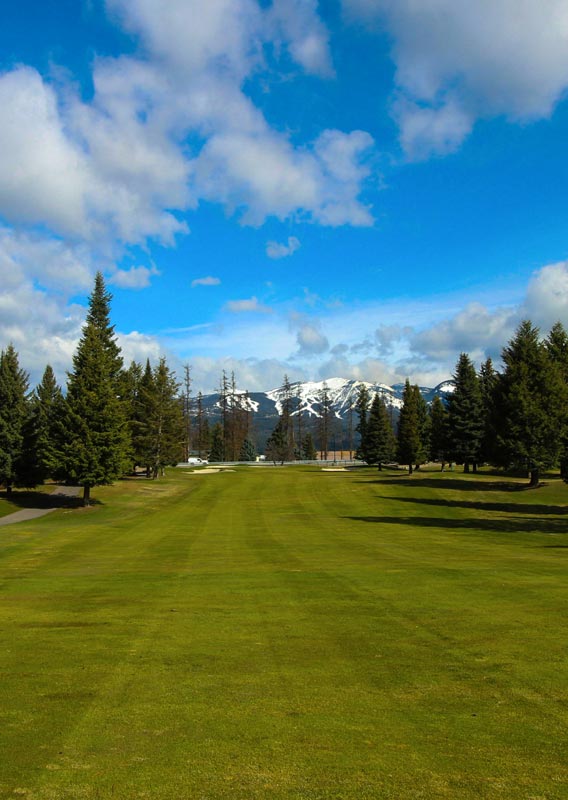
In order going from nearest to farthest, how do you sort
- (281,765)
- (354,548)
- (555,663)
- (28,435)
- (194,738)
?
(281,765)
(194,738)
(555,663)
(354,548)
(28,435)

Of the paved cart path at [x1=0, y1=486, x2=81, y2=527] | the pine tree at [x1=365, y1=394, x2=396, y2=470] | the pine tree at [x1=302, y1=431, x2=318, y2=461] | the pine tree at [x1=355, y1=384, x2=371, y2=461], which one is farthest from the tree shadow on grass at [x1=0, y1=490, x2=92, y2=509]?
the pine tree at [x1=302, y1=431, x2=318, y2=461]

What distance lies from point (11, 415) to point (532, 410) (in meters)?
41.1

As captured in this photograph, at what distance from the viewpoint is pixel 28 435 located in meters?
45.8

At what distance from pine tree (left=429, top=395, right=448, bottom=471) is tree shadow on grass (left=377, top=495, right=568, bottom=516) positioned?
3193cm

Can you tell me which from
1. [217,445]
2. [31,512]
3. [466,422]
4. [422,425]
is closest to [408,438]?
[466,422]

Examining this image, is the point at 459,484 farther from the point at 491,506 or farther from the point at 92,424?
the point at 92,424

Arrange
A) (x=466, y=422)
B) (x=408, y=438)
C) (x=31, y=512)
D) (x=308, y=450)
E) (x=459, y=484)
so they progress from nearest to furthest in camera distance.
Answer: (x=31, y=512) → (x=459, y=484) → (x=466, y=422) → (x=408, y=438) → (x=308, y=450)

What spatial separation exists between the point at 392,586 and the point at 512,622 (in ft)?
12.5

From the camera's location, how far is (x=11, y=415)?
45.4 meters

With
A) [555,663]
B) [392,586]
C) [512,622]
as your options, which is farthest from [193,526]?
[555,663]

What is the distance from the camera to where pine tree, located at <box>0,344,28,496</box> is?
4453cm

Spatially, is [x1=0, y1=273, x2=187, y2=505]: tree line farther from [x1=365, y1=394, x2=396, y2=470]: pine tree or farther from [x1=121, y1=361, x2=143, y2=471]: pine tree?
[x1=365, y1=394, x2=396, y2=470]: pine tree

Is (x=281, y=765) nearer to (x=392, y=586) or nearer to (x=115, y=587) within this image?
(x=392, y=586)

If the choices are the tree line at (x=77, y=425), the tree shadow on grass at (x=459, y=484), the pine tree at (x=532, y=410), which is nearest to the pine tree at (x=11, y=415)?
the tree line at (x=77, y=425)
